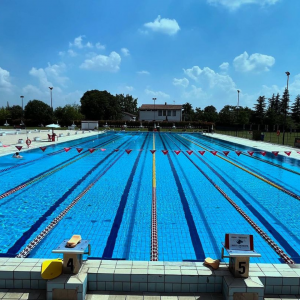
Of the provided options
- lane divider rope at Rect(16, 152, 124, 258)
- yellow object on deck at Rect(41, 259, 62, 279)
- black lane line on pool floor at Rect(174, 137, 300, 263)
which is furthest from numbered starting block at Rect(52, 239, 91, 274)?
black lane line on pool floor at Rect(174, 137, 300, 263)

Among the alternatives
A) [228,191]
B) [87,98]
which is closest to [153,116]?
[87,98]

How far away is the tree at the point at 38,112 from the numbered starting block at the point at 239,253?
53930 mm

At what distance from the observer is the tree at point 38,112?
51.6m

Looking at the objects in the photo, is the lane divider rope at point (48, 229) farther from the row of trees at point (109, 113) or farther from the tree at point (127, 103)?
the tree at point (127, 103)

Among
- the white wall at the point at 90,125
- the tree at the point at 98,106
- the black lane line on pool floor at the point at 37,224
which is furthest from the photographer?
the tree at the point at 98,106

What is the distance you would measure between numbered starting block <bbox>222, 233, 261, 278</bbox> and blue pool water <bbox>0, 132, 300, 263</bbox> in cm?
133

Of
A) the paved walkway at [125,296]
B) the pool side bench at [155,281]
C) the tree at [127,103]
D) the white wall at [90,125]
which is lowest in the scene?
the paved walkway at [125,296]

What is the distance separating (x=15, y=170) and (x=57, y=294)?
833 cm

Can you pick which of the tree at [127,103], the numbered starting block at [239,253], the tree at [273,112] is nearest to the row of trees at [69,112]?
the tree at [127,103]

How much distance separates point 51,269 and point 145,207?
3.57 m

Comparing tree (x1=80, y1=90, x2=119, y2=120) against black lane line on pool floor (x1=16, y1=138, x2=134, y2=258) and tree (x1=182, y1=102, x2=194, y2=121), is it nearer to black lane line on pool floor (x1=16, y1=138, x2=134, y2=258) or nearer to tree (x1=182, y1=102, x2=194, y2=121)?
tree (x1=182, y1=102, x2=194, y2=121)

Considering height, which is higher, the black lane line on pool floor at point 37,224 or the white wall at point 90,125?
the white wall at point 90,125

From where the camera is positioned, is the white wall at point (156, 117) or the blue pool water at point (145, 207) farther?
the white wall at point (156, 117)

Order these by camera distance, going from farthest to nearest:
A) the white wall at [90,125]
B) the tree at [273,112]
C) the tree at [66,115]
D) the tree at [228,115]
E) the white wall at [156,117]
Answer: the white wall at [156,117], the tree at [228,115], the tree at [66,115], the tree at [273,112], the white wall at [90,125]
